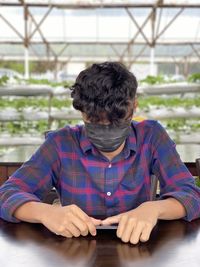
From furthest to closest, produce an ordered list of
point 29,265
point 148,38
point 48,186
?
point 148,38
point 48,186
point 29,265

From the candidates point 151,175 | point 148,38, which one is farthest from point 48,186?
point 148,38

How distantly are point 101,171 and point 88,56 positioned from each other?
6922 mm

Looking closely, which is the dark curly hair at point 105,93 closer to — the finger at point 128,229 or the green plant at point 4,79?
the finger at point 128,229

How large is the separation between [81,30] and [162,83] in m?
2.51

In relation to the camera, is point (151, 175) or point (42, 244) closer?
point (42, 244)

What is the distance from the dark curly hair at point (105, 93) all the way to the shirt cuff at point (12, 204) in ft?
0.88

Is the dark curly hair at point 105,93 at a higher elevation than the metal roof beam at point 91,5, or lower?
lower

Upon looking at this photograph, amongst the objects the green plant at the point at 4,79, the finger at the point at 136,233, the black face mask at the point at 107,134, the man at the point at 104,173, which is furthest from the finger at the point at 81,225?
the green plant at the point at 4,79

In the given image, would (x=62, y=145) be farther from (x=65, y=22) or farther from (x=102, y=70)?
(x=65, y=22)

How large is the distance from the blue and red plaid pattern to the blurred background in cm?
121

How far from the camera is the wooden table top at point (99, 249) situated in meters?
0.89

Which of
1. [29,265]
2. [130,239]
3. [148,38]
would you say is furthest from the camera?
[148,38]

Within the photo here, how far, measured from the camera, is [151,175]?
1.46m

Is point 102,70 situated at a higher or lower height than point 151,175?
higher
